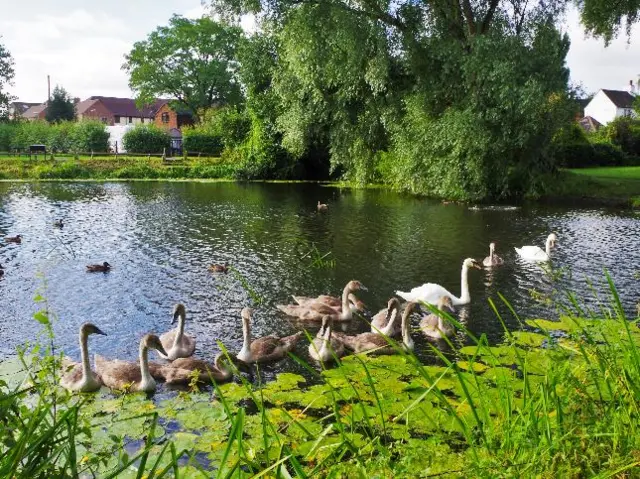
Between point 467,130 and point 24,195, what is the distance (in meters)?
22.4

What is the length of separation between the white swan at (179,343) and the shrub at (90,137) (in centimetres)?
5418

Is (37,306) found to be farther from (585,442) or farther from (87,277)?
(585,442)

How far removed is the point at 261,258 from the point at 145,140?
4691 cm

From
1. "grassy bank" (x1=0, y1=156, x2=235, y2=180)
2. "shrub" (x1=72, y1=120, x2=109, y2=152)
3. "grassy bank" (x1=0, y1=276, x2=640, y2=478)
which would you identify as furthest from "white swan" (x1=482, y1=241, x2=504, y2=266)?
"shrub" (x1=72, y1=120, x2=109, y2=152)

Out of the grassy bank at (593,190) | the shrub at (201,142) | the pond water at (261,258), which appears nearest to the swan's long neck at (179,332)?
the pond water at (261,258)

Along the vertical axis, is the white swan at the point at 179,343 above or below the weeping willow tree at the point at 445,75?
below

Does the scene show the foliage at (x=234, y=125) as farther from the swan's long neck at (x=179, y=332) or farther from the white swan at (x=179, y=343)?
the swan's long neck at (x=179, y=332)

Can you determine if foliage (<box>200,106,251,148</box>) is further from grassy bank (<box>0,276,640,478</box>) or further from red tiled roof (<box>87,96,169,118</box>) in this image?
red tiled roof (<box>87,96,169,118</box>)

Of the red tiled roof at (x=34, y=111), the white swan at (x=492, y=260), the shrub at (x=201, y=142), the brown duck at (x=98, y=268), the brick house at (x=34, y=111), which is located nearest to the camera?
the brown duck at (x=98, y=268)

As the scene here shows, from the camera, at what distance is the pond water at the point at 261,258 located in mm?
11141

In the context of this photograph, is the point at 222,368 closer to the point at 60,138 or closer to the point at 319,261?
the point at 319,261

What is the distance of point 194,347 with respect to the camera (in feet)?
31.1

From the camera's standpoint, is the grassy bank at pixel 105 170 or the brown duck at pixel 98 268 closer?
the brown duck at pixel 98 268

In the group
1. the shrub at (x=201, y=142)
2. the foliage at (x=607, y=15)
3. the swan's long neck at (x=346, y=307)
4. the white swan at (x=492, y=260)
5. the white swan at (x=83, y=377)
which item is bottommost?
the white swan at (x=83, y=377)
